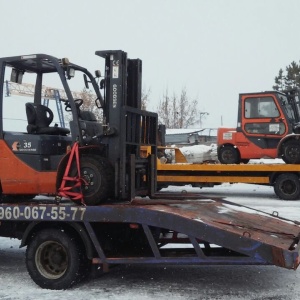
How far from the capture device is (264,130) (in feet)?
53.9

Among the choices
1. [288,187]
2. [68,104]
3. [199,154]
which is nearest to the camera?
[68,104]

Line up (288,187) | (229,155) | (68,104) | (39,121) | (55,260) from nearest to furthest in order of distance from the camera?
(55,260) → (68,104) → (39,121) → (288,187) → (229,155)

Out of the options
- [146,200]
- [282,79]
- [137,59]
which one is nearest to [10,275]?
[146,200]

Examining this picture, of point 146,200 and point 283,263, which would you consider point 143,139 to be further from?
point 283,263

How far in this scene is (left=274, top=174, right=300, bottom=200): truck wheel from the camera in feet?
52.1

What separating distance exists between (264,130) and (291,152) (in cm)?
109

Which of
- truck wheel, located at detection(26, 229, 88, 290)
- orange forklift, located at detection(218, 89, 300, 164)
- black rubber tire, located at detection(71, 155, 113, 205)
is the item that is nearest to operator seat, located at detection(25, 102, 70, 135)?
black rubber tire, located at detection(71, 155, 113, 205)

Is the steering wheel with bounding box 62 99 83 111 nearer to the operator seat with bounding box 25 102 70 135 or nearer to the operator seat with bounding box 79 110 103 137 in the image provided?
the operator seat with bounding box 79 110 103 137

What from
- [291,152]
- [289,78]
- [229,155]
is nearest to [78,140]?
[291,152]

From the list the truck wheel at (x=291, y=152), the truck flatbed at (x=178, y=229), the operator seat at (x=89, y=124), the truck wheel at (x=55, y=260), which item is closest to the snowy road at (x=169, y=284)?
the truck wheel at (x=55, y=260)

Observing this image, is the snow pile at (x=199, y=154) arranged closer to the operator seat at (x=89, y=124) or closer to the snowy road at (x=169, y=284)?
the snowy road at (x=169, y=284)

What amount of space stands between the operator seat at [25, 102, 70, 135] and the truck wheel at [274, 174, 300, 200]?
10071mm

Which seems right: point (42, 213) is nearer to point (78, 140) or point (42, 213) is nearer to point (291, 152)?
point (78, 140)

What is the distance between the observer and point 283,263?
551 centimetres
